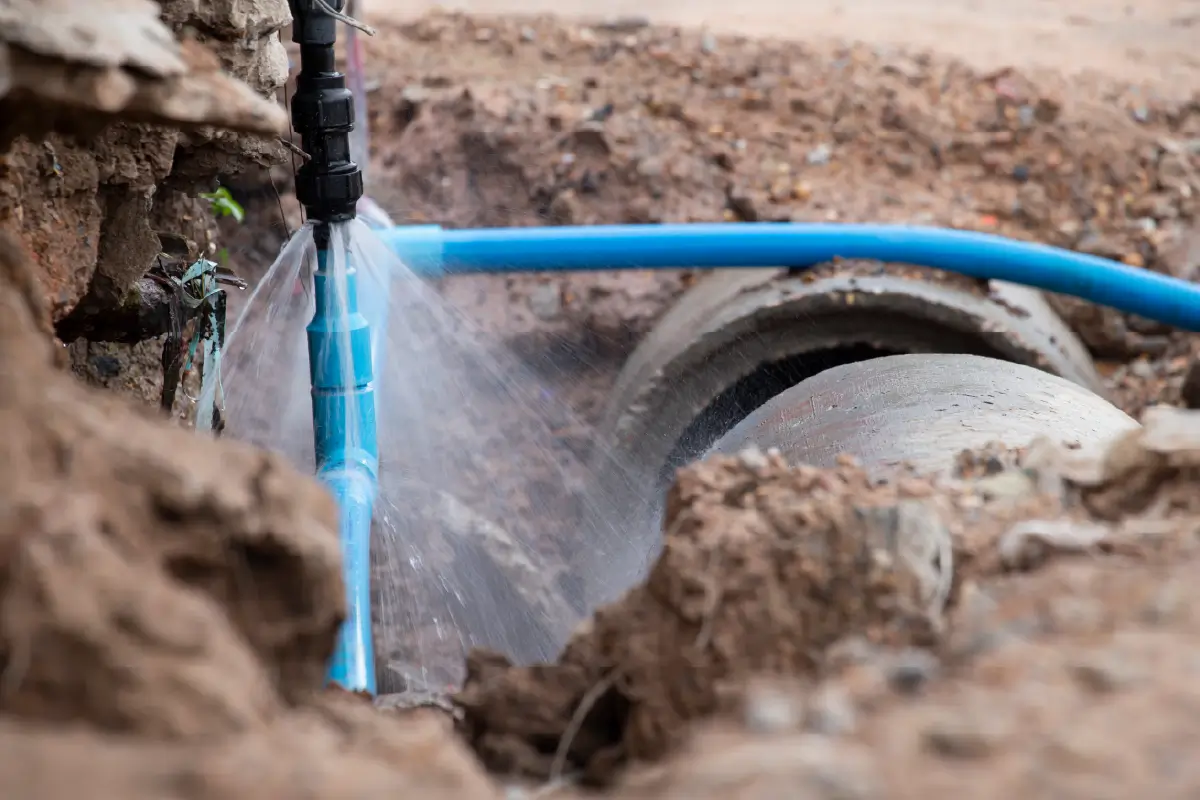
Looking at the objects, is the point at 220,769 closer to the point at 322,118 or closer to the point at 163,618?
the point at 163,618

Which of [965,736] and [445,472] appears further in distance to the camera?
[445,472]

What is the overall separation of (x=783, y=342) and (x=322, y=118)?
Answer: 1240mm

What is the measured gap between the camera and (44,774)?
0.59 metres

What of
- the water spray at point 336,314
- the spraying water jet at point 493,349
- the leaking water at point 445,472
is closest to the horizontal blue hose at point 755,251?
the spraying water jet at point 493,349

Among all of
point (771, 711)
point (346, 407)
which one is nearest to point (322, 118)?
point (346, 407)

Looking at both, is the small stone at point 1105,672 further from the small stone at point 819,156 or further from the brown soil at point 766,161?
the small stone at point 819,156

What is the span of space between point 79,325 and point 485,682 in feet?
3.19

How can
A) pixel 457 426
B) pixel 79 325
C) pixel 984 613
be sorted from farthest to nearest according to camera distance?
pixel 457 426 → pixel 79 325 → pixel 984 613

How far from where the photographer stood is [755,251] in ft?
8.79

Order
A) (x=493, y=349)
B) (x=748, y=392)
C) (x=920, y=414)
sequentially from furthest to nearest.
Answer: (x=493, y=349) → (x=748, y=392) → (x=920, y=414)

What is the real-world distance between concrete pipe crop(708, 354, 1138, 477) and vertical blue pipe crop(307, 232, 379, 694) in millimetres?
664

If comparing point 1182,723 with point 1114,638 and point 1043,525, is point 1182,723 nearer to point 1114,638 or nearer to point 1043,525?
point 1114,638

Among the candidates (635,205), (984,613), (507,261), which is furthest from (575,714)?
(635,205)

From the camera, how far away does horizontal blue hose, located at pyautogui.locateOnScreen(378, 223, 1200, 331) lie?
2559 mm
